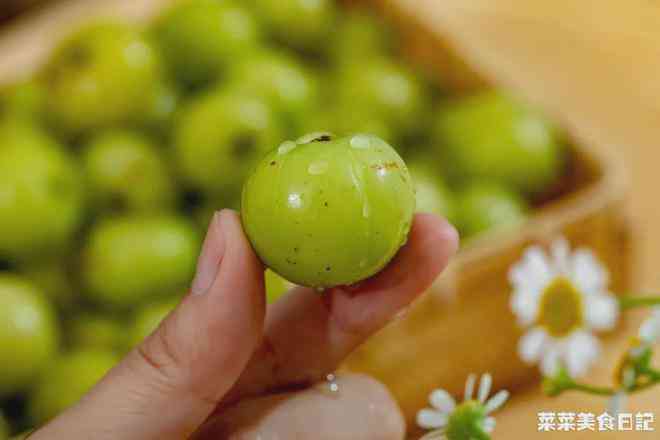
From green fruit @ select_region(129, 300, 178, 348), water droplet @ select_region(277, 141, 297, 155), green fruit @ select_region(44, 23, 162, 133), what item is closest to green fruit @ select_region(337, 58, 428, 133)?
green fruit @ select_region(44, 23, 162, 133)

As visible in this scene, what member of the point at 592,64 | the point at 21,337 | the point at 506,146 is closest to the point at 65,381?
the point at 21,337

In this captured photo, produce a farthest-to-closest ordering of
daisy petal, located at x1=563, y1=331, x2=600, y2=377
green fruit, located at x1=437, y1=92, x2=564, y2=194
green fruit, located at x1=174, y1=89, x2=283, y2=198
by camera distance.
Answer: green fruit, located at x1=437, y1=92, x2=564, y2=194
green fruit, located at x1=174, y1=89, x2=283, y2=198
daisy petal, located at x1=563, y1=331, x2=600, y2=377

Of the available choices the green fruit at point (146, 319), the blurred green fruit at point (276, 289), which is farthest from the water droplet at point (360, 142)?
the green fruit at point (146, 319)

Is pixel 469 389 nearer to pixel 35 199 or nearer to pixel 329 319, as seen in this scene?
pixel 329 319

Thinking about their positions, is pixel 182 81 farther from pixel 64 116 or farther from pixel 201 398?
pixel 201 398

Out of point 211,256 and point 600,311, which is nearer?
point 211,256

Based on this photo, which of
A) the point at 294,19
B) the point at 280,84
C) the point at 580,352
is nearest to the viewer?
the point at 580,352

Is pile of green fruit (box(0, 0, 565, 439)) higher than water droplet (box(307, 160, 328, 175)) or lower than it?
lower

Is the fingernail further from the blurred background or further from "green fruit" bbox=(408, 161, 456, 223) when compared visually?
"green fruit" bbox=(408, 161, 456, 223)

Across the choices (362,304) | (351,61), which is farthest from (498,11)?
(362,304)
